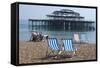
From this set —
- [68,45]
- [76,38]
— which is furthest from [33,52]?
[76,38]

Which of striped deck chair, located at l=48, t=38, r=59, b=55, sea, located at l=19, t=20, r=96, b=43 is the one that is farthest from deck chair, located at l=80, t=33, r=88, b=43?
striped deck chair, located at l=48, t=38, r=59, b=55

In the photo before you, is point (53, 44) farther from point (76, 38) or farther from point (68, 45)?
point (76, 38)

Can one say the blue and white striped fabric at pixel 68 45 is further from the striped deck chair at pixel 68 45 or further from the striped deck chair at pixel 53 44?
the striped deck chair at pixel 53 44

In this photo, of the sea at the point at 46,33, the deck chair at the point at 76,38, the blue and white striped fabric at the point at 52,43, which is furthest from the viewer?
the deck chair at the point at 76,38

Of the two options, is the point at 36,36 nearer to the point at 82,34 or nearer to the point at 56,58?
the point at 56,58

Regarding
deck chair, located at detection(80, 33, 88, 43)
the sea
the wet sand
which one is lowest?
the wet sand

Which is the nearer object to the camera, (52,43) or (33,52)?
(33,52)

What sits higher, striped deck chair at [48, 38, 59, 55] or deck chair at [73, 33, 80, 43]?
deck chair at [73, 33, 80, 43]

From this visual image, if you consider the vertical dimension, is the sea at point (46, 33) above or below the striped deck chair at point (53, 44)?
above

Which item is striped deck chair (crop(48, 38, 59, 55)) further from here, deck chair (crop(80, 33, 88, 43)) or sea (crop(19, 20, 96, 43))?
deck chair (crop(80, 33, 88, 43))

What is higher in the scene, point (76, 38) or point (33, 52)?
point (76, 38)

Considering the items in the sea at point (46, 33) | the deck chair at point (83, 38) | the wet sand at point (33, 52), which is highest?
the sea at point (46, 33)

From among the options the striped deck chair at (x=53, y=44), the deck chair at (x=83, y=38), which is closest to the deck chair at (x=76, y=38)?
the deck chair at (x=83, y=38)
